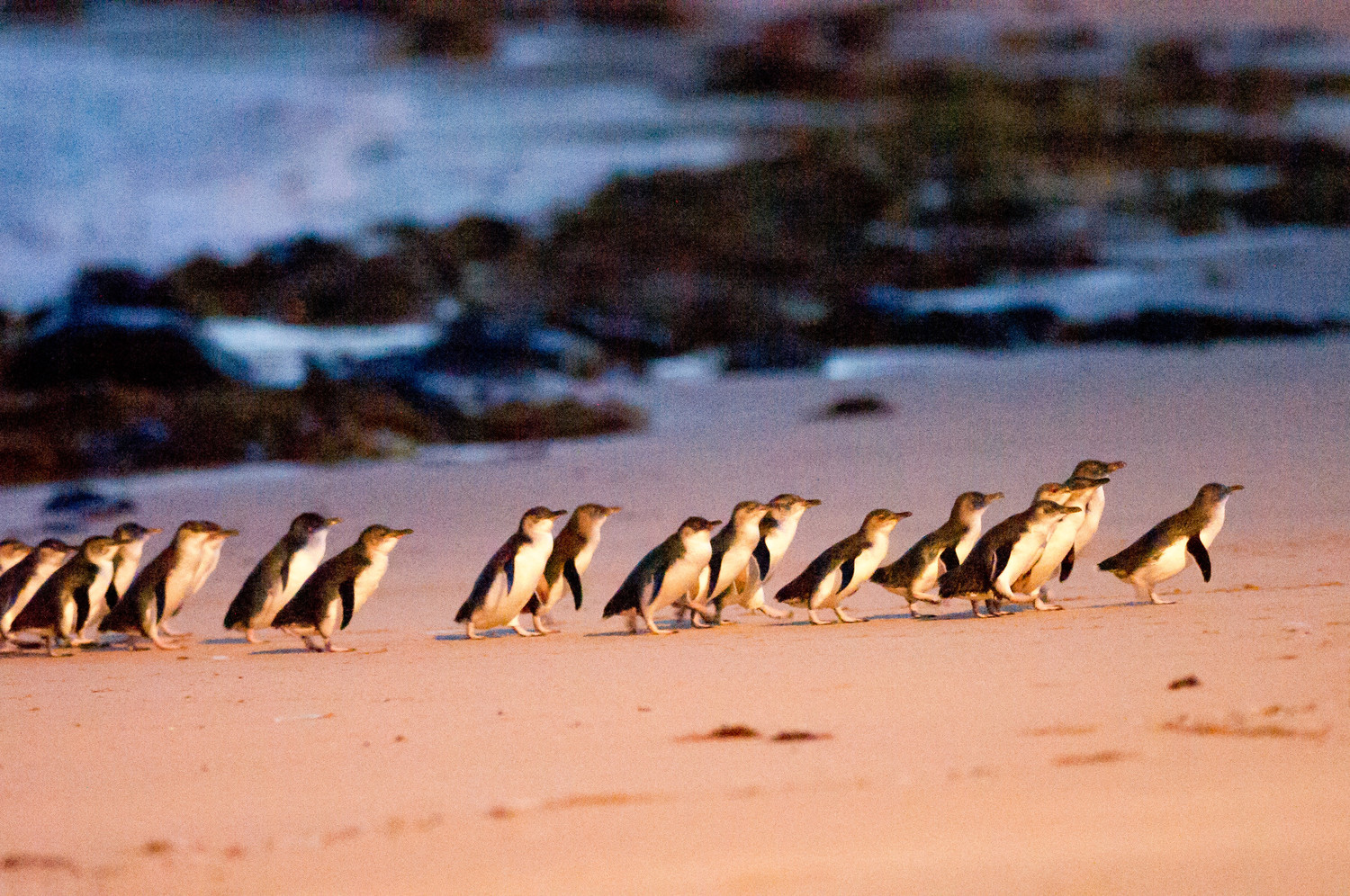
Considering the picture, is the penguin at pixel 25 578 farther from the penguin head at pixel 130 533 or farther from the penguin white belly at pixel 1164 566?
the penguin white belly at pixel 1164 566

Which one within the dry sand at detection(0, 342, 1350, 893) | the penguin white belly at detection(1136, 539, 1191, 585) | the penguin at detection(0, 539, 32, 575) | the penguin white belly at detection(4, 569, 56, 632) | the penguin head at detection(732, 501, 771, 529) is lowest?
the dry sand at detection(0, 342, 1350, 893)

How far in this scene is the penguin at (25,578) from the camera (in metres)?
6.47

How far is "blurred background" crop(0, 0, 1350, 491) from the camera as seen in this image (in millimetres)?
15680

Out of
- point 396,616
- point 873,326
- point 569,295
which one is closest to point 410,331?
point 569,295

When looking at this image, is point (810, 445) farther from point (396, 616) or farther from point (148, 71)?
point (148, 71)

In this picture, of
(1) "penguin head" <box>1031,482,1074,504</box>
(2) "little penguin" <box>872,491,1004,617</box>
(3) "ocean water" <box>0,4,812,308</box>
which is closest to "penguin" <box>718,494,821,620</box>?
(2) "little penguin" <box>872,491,1004,617</box>

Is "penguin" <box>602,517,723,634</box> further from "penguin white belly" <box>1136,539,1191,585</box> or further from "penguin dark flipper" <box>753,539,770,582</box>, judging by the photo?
"penguin white belly" <box>1136,539,1191,585</box>

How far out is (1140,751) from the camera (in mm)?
3639

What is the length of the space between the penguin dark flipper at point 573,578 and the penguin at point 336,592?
0.66m

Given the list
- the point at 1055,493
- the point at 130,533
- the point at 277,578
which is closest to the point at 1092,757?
the point at 1055,493

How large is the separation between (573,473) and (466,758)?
6223mm

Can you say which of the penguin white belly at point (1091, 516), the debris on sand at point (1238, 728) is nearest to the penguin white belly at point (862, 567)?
the penguin white belly at point (1091, 516)

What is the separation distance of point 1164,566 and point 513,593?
2208 mm

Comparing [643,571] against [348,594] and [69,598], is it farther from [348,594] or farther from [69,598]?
[69,598]
